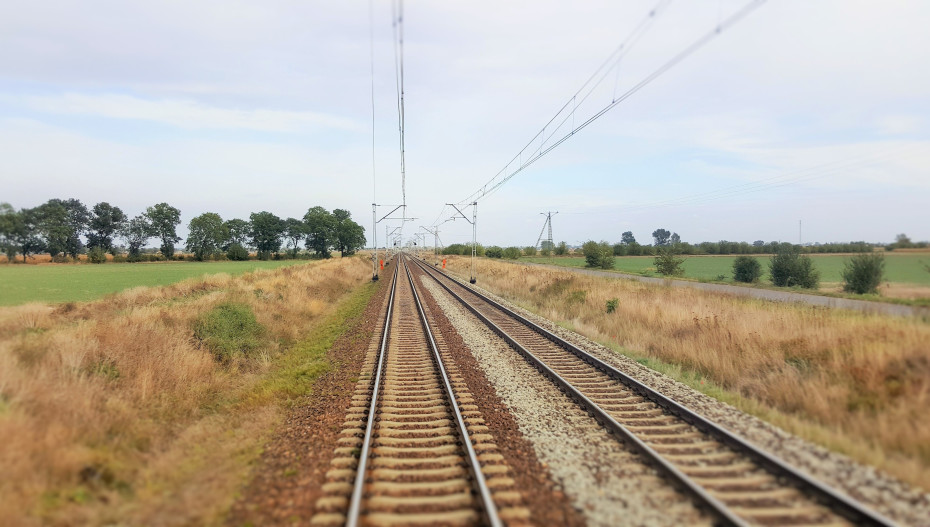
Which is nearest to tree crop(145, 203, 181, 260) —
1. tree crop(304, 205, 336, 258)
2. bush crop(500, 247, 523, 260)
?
tree crop(304, 205, 336, 258)

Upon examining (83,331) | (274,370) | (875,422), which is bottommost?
(274,370)

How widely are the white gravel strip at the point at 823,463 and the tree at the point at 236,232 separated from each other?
10685 centimetres

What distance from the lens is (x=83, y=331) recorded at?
9312 millimetres

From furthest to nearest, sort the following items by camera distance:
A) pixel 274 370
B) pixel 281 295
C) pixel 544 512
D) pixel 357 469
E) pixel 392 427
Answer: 1. pixel 281 295
2. pixel 274 370
3. pixel 392 427
4. pixel 357 469
5. pixel 544 512

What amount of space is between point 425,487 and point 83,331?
28.6ft

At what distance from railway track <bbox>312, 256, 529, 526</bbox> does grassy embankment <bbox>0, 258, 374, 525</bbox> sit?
1.31 metres

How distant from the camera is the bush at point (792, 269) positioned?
27603 mm

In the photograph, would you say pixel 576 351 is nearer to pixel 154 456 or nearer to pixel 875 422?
pixel 875 422

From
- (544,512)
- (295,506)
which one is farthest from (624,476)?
(295,506)

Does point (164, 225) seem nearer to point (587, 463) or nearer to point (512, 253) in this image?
point (512, 253)

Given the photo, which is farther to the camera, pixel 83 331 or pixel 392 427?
pixel 83 331

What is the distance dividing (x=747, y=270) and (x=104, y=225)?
109653 mm

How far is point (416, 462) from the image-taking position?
5.69 meters

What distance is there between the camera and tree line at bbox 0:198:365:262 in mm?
72000
